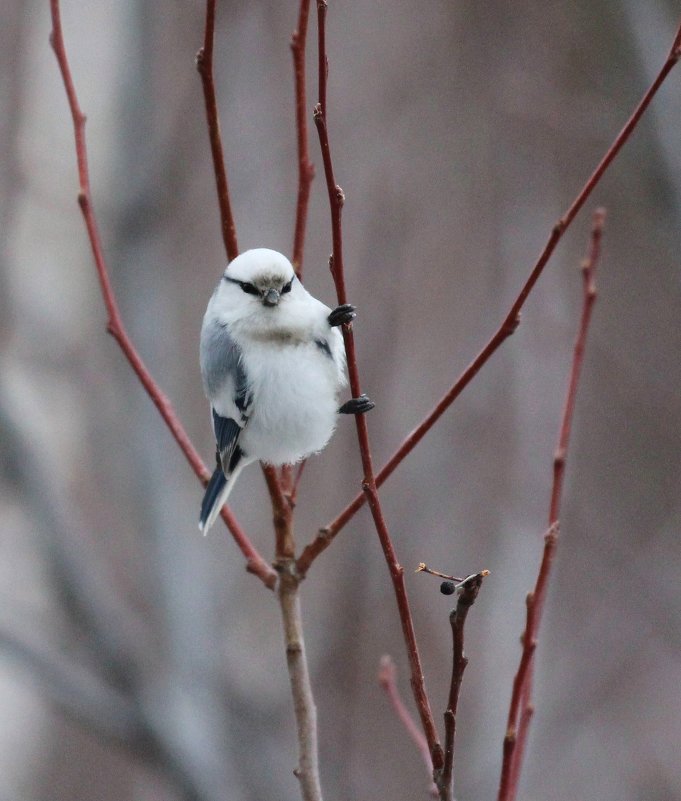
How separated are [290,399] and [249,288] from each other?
15 centimetres

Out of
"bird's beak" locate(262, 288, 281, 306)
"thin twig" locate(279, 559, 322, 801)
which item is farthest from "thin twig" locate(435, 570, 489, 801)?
"bird's beak" locate(262, 288, 281, 306)

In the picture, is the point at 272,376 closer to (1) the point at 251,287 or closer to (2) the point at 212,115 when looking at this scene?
(1) the point at 251,287

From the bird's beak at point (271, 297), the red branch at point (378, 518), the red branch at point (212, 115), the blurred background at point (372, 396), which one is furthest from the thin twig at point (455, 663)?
the blurred background at point (372, 396)

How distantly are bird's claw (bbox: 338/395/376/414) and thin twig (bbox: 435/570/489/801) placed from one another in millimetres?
212

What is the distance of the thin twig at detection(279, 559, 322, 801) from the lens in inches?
34.5

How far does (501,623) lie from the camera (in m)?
1.78

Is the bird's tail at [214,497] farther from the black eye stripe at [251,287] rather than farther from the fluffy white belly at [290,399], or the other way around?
the black eye stripe at [251,287]

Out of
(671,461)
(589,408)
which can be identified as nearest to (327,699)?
(671,461)

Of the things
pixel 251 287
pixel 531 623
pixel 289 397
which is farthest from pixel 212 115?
pixel 531 623

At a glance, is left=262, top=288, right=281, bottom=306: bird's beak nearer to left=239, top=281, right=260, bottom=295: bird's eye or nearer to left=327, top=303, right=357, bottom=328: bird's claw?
left=239, top=281, right=260, bottom=295: bird's eye

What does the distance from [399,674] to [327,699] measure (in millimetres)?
677

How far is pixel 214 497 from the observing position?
3.86 ft

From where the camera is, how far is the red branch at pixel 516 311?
2.60 ft

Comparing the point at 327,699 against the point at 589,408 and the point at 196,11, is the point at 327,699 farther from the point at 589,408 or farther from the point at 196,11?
the point at 196,11
